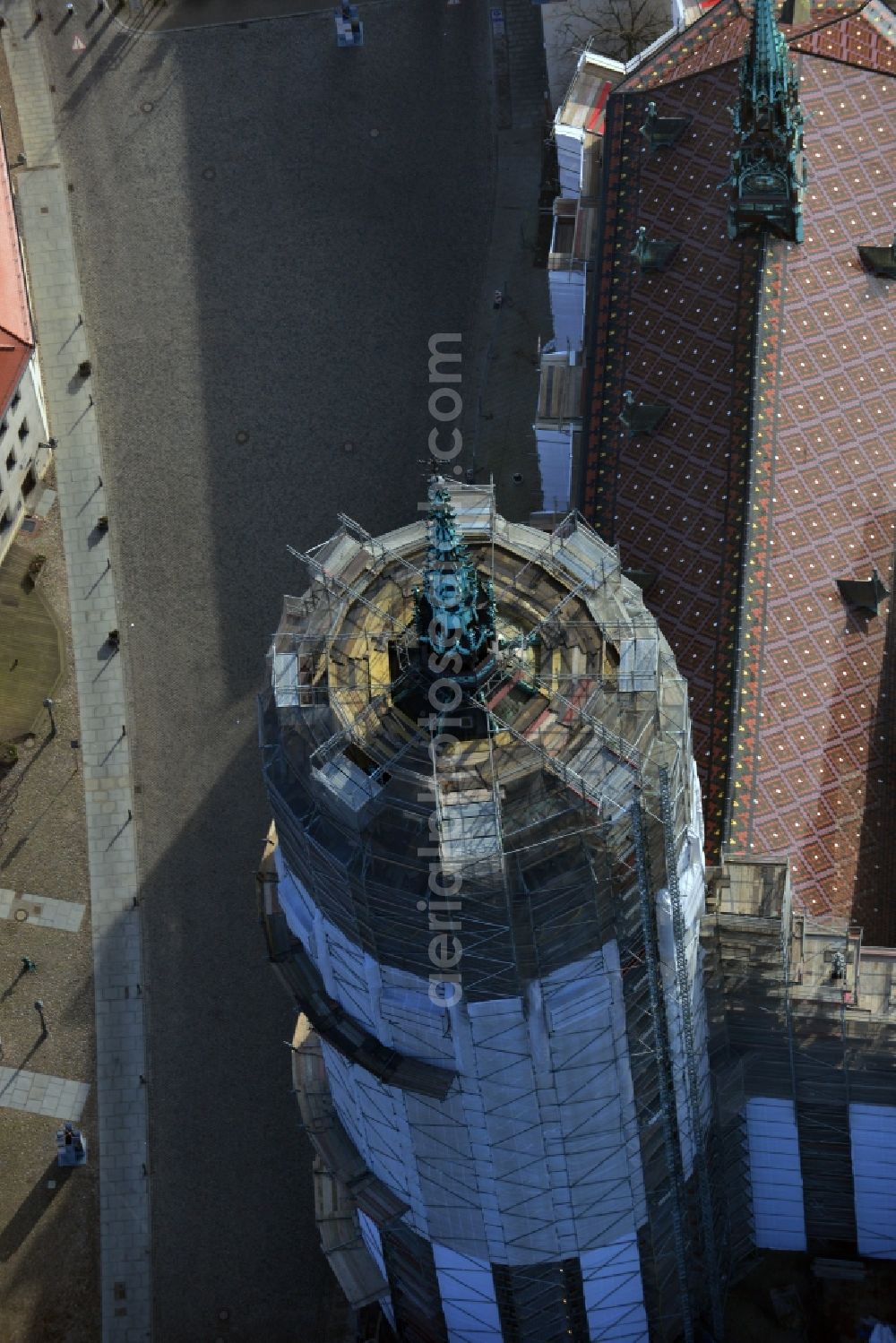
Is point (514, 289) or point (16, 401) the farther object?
point (514, 289)

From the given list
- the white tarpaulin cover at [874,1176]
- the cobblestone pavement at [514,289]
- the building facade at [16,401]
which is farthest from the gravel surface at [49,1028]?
the white tarpaulin cover at [874,1176]

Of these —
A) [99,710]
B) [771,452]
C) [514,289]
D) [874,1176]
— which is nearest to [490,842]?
[771,452]

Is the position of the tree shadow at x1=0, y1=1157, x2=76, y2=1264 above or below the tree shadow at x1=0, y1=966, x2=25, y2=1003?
below

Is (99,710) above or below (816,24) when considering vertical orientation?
below

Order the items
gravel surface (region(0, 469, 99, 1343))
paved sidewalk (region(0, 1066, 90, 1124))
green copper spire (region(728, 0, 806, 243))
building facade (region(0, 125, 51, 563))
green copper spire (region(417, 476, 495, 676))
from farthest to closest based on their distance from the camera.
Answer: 1. building facade (region(0, 125, 51, 563))
2. paved sidewalk (region(0, 1066, 90, 1124))
3. gravel surface (region(0, 469, 99, 1343))
4. green copper spire (region(728, 0, 806, 243))
5. green copper spire (region(417, 476, 495, 676))

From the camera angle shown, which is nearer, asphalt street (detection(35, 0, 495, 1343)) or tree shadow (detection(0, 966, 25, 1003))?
asphalt street (detection(35, 0, 495, 1343))

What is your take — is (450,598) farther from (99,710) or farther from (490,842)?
(99,710)

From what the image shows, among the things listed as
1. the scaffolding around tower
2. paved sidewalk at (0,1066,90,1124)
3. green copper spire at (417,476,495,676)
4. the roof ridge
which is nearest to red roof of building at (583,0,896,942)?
the roof ridge

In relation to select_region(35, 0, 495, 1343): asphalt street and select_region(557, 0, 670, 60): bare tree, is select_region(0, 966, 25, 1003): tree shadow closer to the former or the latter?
select_region(35, 0, 495, 1343): asphalt street
